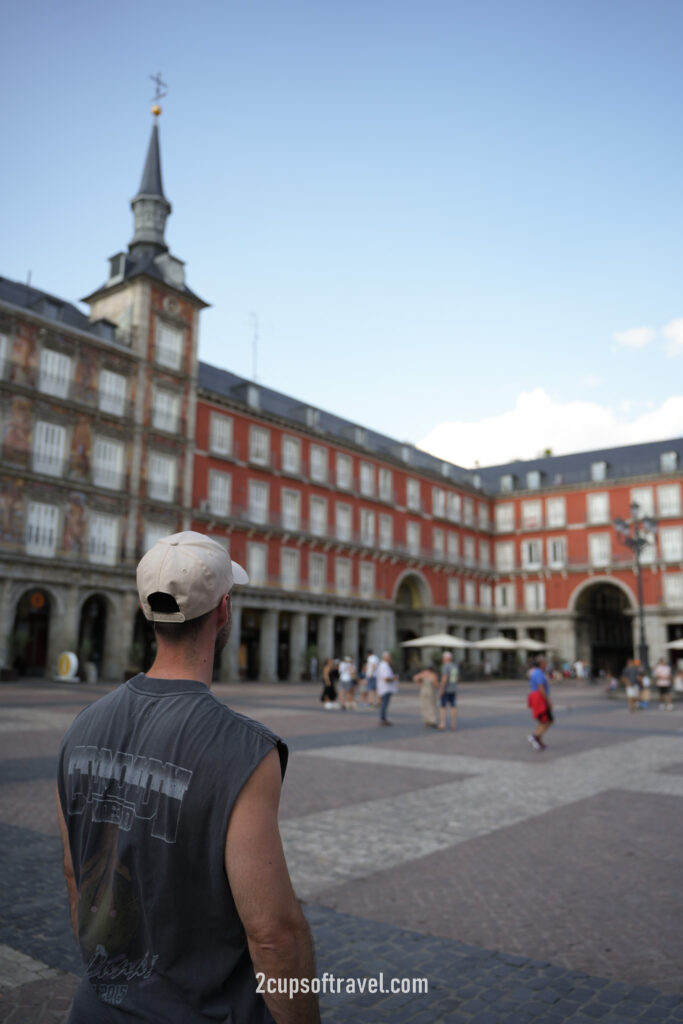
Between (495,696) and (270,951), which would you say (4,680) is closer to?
(495,696)

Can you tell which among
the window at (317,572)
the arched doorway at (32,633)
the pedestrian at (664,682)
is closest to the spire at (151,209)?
the window at (317,572)

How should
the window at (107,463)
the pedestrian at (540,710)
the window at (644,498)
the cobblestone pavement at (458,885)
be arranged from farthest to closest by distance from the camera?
the window at (644,498) → the window at (107,463) → the pedestrian at (540,710) → the cobblestone pavement at (458,885)

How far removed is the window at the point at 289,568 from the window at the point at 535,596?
20.2 meters

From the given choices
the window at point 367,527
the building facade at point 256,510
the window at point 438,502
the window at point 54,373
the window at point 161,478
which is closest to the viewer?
the building facade at point 256,510

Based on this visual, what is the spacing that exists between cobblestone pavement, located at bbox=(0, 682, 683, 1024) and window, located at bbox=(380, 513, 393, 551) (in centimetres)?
3187

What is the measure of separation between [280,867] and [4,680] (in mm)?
25520

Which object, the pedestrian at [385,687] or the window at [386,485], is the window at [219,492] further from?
the pedestrian at [385,687]

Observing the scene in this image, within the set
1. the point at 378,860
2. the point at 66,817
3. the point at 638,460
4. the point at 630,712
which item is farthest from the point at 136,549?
the point at 638,460

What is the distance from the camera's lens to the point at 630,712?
2052cm

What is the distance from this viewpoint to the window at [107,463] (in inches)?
1139

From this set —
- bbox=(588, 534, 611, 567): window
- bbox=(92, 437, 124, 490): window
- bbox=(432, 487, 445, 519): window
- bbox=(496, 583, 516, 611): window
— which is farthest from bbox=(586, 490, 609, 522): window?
bbox=(92, 437, 124, 490): window

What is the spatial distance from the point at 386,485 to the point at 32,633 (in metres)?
21.6

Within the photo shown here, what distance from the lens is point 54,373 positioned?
2786cm

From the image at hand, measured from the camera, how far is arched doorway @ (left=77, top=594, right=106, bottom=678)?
29484 mm
